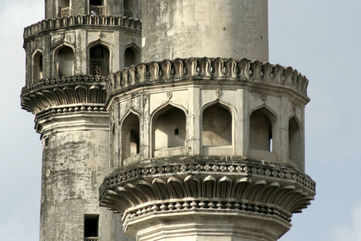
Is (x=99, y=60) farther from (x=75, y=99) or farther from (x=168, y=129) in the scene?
(x=168, y=129)

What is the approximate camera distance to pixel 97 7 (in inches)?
2653

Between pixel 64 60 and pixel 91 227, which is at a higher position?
pixel 64 60

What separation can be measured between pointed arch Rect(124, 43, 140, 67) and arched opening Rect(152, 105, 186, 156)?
2120cm

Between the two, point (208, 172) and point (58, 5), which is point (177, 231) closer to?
point (208, 172)

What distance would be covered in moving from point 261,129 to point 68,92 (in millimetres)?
20011

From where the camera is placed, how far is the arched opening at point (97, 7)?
220 feet

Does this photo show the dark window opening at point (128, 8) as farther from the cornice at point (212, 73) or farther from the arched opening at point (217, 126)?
the arched opening at point (217, 126)

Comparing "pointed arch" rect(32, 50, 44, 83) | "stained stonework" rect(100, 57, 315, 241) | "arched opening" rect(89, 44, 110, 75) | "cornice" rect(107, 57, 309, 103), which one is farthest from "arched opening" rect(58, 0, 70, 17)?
"cornice" rect(107, 57, 309, 103)

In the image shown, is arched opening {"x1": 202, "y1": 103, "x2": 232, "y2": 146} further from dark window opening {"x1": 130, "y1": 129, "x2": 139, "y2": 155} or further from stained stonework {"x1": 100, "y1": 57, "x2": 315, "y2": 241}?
dark window opening {"x1": 130, "y1": 129, "x2": 139, "y2": 155}

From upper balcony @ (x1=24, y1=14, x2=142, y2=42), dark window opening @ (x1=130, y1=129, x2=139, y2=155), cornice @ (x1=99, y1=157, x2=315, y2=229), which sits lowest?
cornice @ (x1=99, y1=157, x2=315, y2=229)

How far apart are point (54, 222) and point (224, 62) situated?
2059 centimetres

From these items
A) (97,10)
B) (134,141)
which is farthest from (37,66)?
(134,141)

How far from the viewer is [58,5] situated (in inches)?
2657

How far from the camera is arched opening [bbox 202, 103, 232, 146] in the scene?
1774 inches
